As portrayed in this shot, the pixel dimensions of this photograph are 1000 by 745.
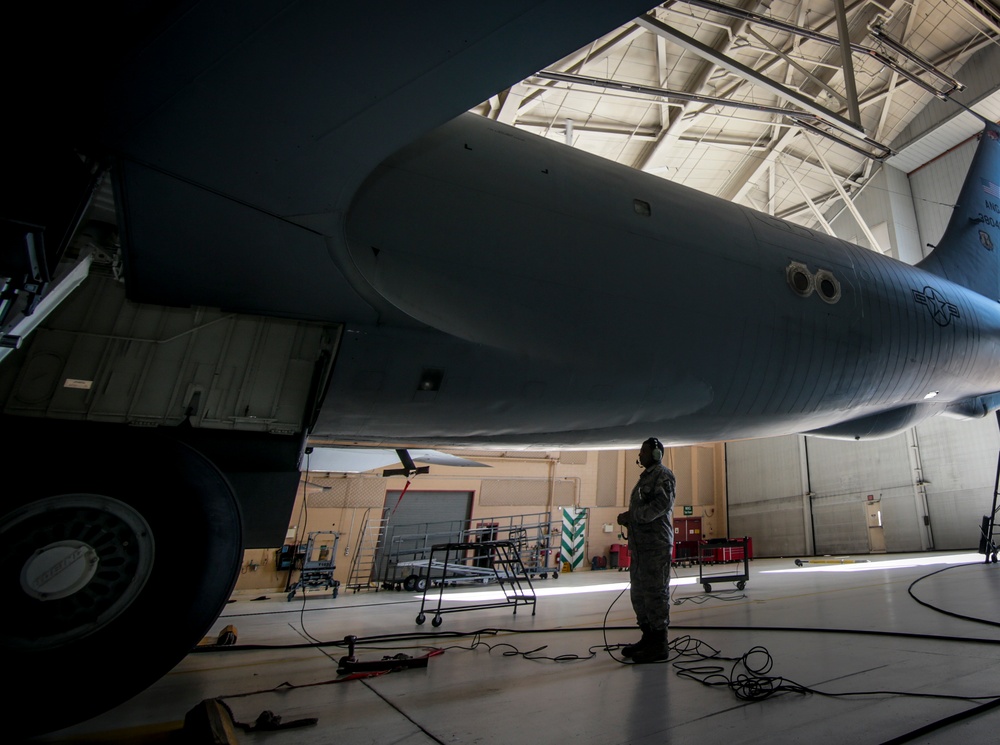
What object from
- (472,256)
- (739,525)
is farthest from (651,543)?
(739,525)

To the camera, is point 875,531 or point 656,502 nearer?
point 656,502

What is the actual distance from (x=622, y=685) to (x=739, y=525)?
2039cm

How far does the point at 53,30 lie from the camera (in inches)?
61.2

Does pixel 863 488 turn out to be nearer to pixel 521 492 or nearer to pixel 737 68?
pixel 521 492

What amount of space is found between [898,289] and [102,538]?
6492mm

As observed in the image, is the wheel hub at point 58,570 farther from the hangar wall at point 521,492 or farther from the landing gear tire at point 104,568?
the hangar wall at point 521,492

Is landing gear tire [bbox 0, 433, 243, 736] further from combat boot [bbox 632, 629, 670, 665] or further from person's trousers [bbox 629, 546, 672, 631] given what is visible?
person's trousers [bbox 629, 546, 672, 631]

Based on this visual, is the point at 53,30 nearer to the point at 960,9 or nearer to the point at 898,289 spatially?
the point at 898,289

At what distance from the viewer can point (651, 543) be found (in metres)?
3.35

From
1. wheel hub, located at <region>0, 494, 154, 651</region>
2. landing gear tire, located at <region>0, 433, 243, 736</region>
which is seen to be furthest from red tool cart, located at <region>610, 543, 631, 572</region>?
wheel hub, located at <region>0, 494, 154, 651</region>

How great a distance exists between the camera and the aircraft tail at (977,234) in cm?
668

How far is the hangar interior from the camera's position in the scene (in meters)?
1.95

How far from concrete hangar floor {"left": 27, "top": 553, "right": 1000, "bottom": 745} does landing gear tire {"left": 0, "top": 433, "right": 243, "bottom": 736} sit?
8 centimetres

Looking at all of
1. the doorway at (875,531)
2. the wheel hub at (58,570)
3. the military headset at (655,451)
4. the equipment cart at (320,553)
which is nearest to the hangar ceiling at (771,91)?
the doorway at (875,531)
